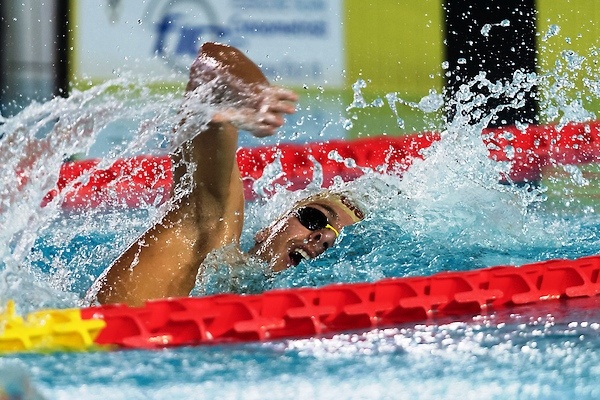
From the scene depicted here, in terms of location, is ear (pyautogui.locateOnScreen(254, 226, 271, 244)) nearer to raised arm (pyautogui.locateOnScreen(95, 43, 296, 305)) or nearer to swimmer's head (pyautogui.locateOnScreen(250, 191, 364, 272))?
→ swimmer's head (pyautogui.locateOnScreen(250, 191, 364, 272))

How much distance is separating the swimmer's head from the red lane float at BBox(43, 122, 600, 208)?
1.26 meters

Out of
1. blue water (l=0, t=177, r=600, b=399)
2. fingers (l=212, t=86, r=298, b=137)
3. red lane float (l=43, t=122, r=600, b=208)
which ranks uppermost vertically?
fingers (l=212, t=86, r=298, b=137)

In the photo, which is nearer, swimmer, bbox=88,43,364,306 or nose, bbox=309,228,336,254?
swimmer, bbox=88,43,364,306

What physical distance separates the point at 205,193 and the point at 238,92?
292 millimetres

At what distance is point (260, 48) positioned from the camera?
5.20 metres

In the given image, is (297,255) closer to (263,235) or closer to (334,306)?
(263,235)

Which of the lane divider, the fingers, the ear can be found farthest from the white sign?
the lane divider

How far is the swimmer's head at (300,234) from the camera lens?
2209mm

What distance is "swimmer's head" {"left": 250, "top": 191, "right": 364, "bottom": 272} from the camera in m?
2.21

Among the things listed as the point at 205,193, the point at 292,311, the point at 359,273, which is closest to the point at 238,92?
the point at 205,193

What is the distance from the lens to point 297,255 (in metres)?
2.23

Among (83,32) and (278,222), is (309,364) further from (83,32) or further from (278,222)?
(83,32)

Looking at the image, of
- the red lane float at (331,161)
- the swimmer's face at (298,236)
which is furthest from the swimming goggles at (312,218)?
the red lane float at (331,161)

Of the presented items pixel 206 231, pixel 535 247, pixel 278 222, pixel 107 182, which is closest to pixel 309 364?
pixel 206 231
